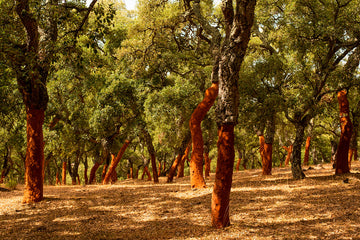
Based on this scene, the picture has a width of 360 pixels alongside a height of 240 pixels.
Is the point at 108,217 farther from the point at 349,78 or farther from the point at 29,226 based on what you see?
the point at 349,78

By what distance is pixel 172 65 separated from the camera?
50.5ft

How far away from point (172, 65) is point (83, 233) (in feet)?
34.1

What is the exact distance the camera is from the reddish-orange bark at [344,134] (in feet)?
39.0

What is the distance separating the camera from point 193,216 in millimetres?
7883

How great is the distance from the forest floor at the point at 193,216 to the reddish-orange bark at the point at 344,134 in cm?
123

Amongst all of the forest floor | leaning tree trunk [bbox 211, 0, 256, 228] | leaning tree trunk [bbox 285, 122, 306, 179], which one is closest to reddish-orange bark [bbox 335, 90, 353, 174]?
the forest floor

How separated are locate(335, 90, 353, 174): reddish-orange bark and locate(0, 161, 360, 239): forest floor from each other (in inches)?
48.6

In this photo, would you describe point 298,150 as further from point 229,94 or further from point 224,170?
point 229,94

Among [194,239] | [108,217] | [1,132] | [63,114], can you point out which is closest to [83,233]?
[108,217]

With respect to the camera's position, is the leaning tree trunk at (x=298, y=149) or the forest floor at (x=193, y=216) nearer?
the forest floor at (x=193, y=216)

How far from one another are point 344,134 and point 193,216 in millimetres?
7783

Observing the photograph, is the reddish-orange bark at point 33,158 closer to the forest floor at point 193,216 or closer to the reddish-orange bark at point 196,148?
the forest floor at point 193,216

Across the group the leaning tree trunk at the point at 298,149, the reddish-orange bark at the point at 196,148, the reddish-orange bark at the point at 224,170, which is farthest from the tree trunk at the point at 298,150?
the reddish-orange bark at the point at 224,170

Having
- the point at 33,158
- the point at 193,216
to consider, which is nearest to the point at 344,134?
the point at 193,216
